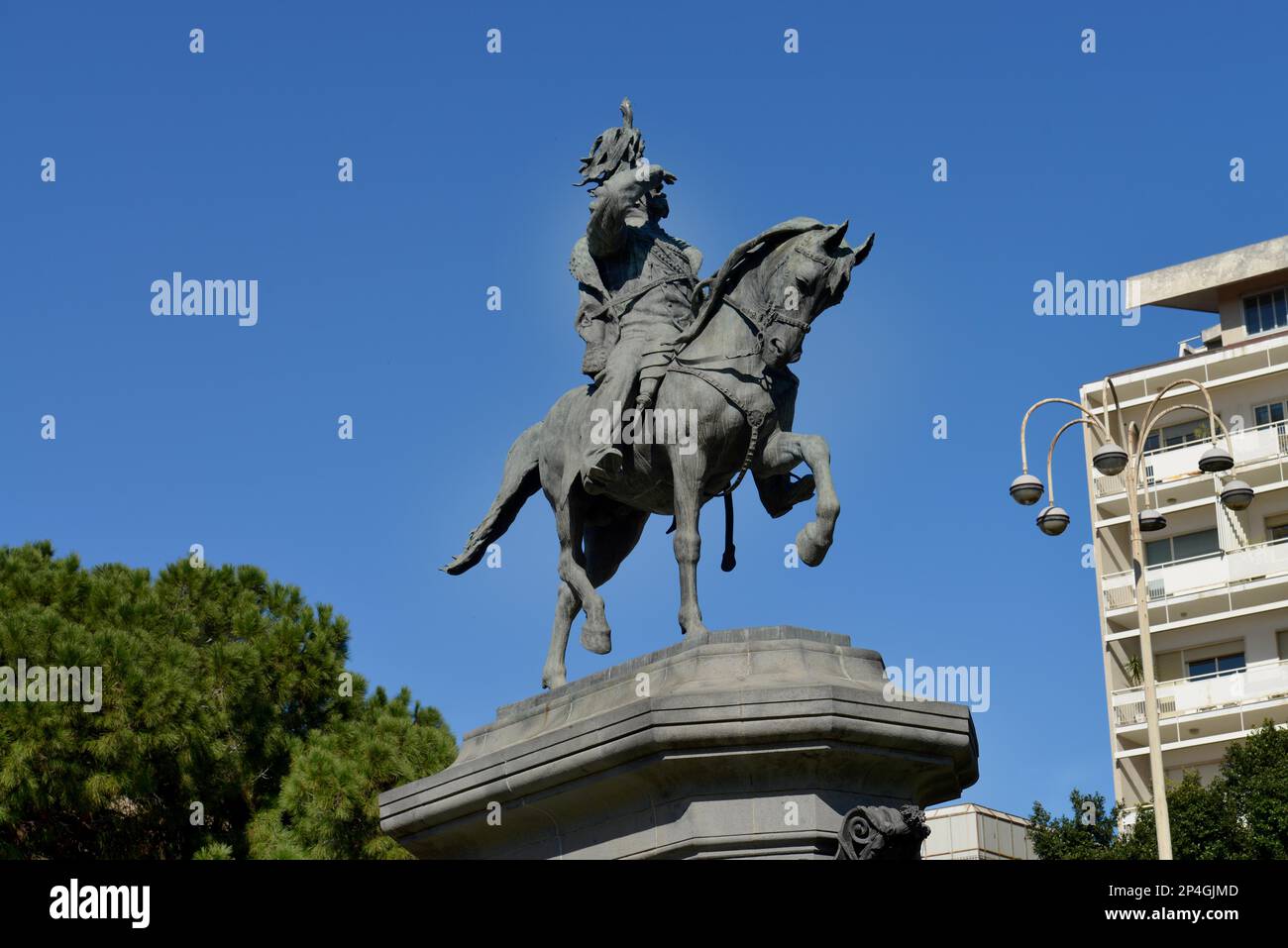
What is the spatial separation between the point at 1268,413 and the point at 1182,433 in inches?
99.7

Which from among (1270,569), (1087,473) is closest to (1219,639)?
(1270,569)

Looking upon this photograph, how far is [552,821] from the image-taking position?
39.5ft

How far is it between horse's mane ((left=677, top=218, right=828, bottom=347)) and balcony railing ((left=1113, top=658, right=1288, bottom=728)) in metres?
39.0

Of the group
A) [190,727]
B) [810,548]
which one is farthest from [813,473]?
[190,727]

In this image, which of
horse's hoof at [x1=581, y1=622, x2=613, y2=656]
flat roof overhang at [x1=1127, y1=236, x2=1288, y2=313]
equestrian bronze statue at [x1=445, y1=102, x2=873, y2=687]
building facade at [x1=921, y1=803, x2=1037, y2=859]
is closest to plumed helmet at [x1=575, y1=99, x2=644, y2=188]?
equestrian bronze statue at [x1=445, y1=102, x2=873, y2=687]

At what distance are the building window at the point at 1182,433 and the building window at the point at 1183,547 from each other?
267 centimetres

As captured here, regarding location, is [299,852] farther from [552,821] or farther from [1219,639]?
[1219,639]

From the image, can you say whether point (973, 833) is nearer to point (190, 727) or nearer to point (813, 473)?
point (190, 727)

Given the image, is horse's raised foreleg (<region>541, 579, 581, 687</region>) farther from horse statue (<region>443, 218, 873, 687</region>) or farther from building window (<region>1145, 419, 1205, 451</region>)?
building window (<region>1145, 419, 1205, 451</region>)

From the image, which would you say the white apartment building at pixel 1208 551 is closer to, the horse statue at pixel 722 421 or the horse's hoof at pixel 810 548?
the horse statue at pixel 722 421

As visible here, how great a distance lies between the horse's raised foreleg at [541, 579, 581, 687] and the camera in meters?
13.9

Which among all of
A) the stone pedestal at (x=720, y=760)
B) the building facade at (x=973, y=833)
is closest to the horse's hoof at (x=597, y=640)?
the stone pedestal at (x=720, y=760)

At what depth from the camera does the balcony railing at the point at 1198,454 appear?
53.5m
